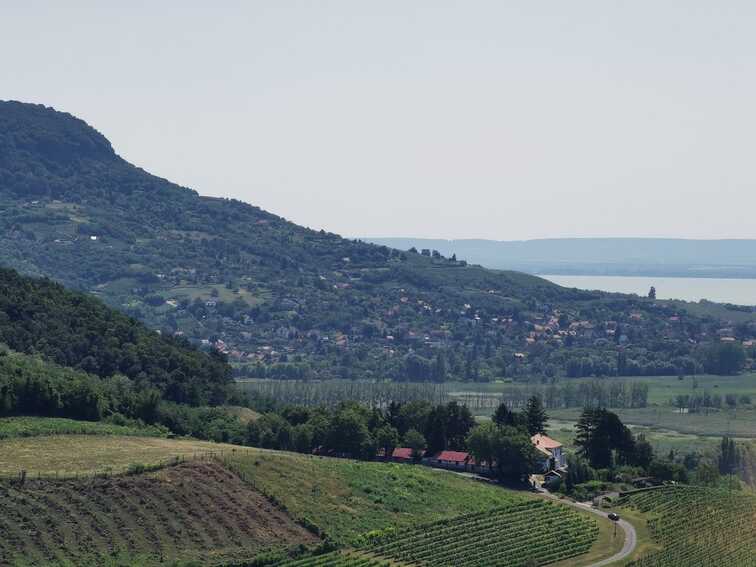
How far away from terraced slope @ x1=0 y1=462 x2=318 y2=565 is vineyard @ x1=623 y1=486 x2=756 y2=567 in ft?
75.7

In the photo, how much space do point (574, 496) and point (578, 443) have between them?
13697 millimetres

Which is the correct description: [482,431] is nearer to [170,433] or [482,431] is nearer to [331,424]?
[331,424]

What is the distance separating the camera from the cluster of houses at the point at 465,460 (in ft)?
340

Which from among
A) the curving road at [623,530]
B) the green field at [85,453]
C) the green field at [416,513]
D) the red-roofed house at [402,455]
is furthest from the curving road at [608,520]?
the green field at [85,453]

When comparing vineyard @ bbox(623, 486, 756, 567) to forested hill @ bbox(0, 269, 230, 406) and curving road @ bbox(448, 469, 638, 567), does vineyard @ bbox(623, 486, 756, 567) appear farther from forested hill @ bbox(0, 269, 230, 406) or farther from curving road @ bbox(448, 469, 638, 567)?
forested hill @ bbox(0, 269, 230, 406)

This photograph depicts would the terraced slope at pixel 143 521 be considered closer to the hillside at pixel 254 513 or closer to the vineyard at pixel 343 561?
the hillside at pixel 254 513

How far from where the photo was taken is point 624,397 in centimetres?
18638

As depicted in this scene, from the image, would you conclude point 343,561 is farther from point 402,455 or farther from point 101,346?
point 101,346

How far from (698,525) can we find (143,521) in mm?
39437

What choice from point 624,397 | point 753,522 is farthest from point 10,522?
point 624,397

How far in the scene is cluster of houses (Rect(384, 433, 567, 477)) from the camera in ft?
340

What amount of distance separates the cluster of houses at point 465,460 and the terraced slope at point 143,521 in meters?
25.6

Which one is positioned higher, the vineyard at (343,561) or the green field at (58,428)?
the green field at (58,428)

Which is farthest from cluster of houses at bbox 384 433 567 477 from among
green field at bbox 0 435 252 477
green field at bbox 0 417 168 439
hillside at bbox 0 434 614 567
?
green field at bbox 0 417 168 439
